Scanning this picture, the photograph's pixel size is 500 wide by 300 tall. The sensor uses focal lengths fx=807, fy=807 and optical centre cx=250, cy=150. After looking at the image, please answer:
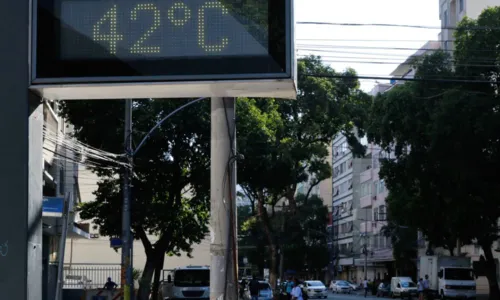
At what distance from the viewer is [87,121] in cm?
3316

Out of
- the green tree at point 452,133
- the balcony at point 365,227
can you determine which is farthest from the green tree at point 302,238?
the green tree at point 452,133

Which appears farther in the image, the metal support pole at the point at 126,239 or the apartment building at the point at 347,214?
the apartment building at the point at 347,214

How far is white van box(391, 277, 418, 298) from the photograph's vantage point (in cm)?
6022

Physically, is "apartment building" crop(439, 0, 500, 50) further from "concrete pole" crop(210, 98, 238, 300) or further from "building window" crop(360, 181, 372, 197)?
"concrete pole" crop(210, 98, 238, 300)

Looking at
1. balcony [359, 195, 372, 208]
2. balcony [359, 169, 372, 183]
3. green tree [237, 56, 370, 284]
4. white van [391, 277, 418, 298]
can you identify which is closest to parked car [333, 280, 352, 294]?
balcony [359, 195, 372, 208]

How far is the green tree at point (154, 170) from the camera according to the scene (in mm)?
33281

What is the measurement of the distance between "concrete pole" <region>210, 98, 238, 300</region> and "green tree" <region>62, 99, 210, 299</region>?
22081 mm

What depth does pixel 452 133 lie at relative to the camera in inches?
1385

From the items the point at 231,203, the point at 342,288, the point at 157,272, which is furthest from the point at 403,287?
the point at 231,203

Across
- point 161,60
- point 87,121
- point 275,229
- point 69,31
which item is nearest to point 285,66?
point 161,60

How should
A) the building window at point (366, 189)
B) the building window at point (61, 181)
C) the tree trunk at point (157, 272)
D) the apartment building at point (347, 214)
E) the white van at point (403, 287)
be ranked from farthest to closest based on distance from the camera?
the apartment building at point (347, 214)
the building window at point (366, 189)
the white van at point (403, 287)
the building window at point (61, 181)
the tree trunk at point (157, 272)

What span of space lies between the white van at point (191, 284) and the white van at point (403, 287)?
2802 centimetres

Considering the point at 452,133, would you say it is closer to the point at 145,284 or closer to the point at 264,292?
the point at 264,292

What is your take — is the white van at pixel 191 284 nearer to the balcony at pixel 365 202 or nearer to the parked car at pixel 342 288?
the parked car at pixel 342 288
